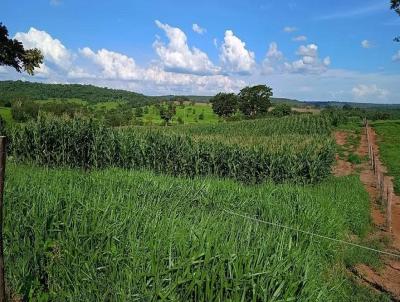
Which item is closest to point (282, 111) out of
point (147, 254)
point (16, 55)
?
point (16, 55)

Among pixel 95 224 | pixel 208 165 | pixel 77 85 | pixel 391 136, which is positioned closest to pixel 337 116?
pixel 391 136

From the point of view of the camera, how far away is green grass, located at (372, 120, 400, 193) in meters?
22.5

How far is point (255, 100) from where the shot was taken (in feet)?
320

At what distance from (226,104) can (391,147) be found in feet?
233

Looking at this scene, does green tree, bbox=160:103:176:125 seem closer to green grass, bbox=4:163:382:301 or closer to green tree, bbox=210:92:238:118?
green tree, bbox=210:92:238:118

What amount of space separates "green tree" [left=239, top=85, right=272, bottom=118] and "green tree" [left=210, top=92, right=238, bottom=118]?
1796 mm

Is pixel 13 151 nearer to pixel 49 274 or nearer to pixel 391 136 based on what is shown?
pixel 49 274

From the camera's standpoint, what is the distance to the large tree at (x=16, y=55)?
14014 mm

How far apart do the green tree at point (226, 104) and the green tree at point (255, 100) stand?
180 cm

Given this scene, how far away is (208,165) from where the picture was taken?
62.6ft

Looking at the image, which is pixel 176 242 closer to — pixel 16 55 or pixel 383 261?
pixel 383 261

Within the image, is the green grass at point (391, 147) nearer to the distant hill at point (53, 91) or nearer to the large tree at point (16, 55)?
the large tree at point (16, 55)

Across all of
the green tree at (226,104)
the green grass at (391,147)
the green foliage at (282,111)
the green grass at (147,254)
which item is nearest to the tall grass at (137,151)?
the green grass at (391,147)

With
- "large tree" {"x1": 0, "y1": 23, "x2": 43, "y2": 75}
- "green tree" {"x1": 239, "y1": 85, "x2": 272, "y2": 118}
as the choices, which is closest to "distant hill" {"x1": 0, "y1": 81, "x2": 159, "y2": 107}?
"green tree" {"x1": 239, "y1": 85, "x2": 272, "y2": 118}
